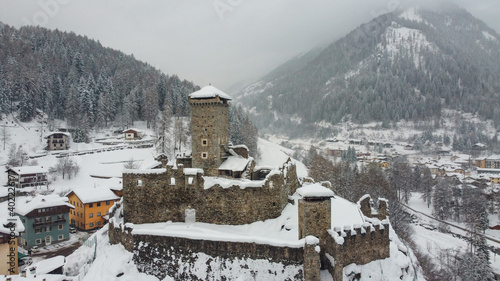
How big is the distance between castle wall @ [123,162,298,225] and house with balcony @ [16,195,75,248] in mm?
25114

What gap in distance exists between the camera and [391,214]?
49.2 m

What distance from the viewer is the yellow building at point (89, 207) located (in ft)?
158

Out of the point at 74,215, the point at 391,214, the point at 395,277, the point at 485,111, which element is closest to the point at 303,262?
the point at 395,277

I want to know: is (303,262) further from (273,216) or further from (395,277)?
(395,277)

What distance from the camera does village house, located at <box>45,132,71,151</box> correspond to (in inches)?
2864

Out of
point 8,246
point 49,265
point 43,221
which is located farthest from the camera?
point 43,221

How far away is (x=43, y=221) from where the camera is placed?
43.2 m

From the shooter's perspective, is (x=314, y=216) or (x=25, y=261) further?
(x=25, y=261)

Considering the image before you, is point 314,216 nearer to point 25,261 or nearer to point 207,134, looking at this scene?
point 207,134

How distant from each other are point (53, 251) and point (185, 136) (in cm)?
3534

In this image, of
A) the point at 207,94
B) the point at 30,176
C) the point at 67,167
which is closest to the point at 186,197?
the point at 207,94

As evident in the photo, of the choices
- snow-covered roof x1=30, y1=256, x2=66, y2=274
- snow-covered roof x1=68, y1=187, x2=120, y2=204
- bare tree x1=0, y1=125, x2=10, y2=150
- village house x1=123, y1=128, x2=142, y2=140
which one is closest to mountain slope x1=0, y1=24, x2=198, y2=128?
village house x1=123, y1=128, x2=142, y2=140

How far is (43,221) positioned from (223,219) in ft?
103

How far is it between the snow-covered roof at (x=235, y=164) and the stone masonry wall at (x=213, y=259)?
1022 centimetres
